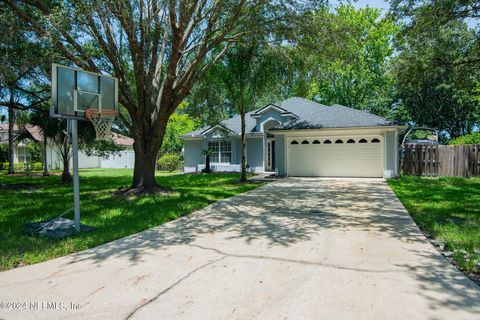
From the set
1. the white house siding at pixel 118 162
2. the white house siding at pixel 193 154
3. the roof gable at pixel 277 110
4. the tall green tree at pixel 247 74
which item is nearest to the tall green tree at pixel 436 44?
the tall green tree at pixel 247 74

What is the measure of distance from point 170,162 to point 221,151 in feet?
19.9

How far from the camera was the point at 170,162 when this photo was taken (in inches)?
1033

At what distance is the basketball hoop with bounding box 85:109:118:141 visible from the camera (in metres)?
6.40

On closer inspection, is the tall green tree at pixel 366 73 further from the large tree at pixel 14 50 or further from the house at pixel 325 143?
the large tree at pixel 14 50

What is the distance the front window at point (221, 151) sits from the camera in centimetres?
2200

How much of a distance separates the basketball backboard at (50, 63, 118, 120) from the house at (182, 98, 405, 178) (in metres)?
11.7

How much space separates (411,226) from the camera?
6.27 metres

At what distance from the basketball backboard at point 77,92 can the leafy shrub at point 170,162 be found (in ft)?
63.9

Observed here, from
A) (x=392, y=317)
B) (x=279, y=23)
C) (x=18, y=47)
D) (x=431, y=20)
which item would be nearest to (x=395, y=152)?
(x=431, y=20)

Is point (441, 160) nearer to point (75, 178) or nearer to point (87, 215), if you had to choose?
point (87, 215)

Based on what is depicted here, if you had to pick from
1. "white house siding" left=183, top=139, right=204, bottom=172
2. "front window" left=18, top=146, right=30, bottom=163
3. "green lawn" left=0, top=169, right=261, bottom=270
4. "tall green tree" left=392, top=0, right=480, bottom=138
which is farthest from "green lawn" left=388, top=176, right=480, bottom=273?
"front window" left=18, top=146, right=30, bottom=163

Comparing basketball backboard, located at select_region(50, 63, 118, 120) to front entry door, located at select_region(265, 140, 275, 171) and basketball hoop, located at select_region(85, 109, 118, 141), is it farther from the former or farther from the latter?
front entry door, located at select_region(265, 140, 275, 171)

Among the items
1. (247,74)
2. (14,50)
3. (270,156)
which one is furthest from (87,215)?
(270,156)

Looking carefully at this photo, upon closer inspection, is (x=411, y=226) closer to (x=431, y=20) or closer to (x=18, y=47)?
(x=431, y=20)
